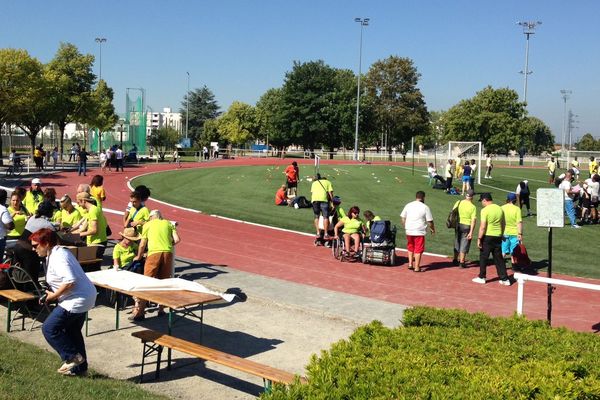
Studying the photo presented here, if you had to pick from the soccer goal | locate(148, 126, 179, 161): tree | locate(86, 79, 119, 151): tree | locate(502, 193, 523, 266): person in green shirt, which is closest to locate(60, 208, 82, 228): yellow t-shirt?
locate(502, 193, 523, 266): person in green shirt

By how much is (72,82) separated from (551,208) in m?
48.9

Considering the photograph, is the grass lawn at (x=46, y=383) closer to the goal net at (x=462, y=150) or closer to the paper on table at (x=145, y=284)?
the paper on table at (x=145, y=284)

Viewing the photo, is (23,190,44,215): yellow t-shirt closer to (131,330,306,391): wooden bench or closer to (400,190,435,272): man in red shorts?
(131,330,306,391): wooden bench

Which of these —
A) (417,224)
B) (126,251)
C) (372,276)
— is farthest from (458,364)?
(417,224)

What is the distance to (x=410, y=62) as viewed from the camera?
80375 millimetres

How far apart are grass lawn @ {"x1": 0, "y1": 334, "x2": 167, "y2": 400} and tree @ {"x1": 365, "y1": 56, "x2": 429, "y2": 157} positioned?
246 feet

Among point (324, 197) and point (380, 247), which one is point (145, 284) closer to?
point (380, 247)

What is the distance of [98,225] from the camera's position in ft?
35.0

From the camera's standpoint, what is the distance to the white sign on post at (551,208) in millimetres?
8734

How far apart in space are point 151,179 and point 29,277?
87.2 ft

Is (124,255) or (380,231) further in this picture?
(380,231)

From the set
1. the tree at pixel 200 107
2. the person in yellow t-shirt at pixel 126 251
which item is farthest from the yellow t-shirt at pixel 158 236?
the tree at pixel 200 107

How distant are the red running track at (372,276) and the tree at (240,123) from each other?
83.2 metres

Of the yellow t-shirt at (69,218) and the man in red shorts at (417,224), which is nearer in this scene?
the yellow t-shirt at (69,218)
